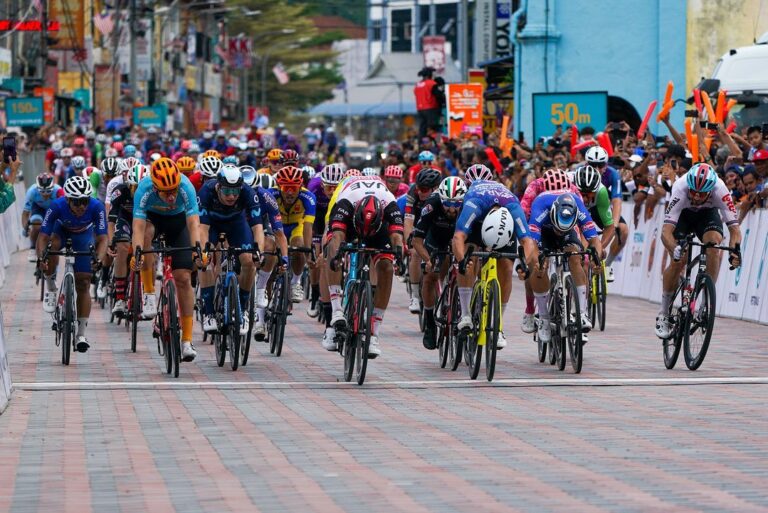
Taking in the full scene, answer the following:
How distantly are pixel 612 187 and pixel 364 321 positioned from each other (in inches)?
281

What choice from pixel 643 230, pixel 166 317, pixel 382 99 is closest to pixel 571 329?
pixel 166 317

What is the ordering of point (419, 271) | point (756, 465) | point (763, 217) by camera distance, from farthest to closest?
1. point (763, 217)
2. point (419, 271)
3. point (756, 465)

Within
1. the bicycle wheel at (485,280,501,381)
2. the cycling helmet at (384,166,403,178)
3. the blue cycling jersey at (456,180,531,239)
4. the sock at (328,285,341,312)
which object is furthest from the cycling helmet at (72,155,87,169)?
the bicycle wheel at (485,280,501,381)

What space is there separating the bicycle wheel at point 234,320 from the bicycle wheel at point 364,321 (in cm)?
137

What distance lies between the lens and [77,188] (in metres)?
17.1

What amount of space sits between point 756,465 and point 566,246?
240 inches

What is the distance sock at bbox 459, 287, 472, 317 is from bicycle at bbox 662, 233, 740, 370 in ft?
6.07

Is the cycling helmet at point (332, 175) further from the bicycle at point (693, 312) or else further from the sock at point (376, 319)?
the bicycle at point (693, 312)

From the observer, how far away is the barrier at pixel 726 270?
21.0m

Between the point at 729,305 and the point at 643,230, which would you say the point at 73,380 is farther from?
the point at 643,230

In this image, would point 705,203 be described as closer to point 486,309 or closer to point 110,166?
point 486,309

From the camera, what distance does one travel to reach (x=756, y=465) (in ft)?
33.0

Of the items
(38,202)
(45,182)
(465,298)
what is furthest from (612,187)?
(38,202)

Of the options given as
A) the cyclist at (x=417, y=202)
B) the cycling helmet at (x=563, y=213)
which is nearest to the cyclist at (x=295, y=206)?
the cyclist at (x=417, y=202)
